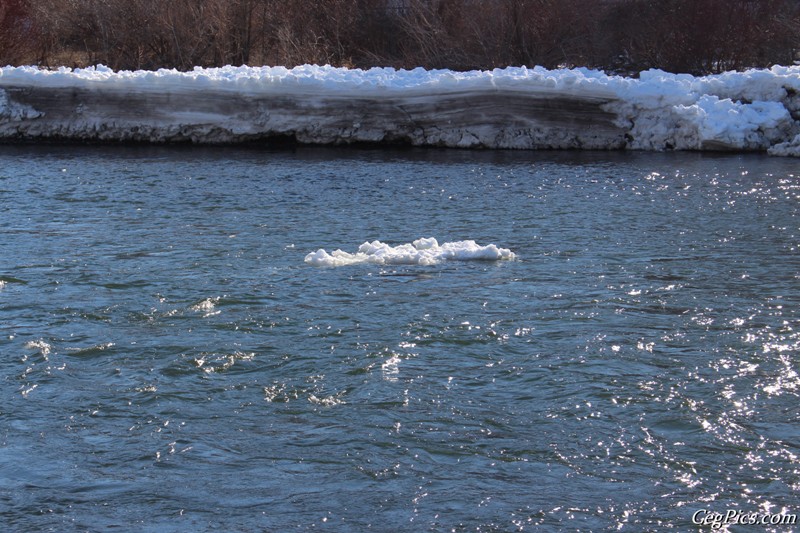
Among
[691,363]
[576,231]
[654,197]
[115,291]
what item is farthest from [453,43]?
[691,363]

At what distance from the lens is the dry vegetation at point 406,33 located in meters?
23.3

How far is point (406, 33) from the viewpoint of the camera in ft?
85.5

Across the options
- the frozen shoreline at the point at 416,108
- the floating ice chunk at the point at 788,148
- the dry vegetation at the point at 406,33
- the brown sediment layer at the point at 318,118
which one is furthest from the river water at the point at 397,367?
the dry vegetation at the point at 406,33

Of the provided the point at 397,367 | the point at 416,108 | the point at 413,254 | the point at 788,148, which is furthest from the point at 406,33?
the point at 397,367

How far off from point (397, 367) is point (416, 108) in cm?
1211

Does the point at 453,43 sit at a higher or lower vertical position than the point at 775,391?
higher

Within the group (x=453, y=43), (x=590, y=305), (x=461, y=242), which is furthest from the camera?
(x=453, y=43)

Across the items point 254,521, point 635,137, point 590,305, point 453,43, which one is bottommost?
point 254,521

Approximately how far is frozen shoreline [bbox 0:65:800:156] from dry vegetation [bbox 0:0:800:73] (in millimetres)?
4405

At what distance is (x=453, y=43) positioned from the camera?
24.5 metres

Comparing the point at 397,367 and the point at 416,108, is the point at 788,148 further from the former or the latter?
the point at 397,367

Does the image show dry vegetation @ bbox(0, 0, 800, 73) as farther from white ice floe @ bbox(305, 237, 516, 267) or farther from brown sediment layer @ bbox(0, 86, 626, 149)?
white ice floe @ bbox(305, 237, 516, 267)

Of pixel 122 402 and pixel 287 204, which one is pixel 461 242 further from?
pixel 122 402

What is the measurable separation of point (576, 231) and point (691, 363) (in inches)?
183
